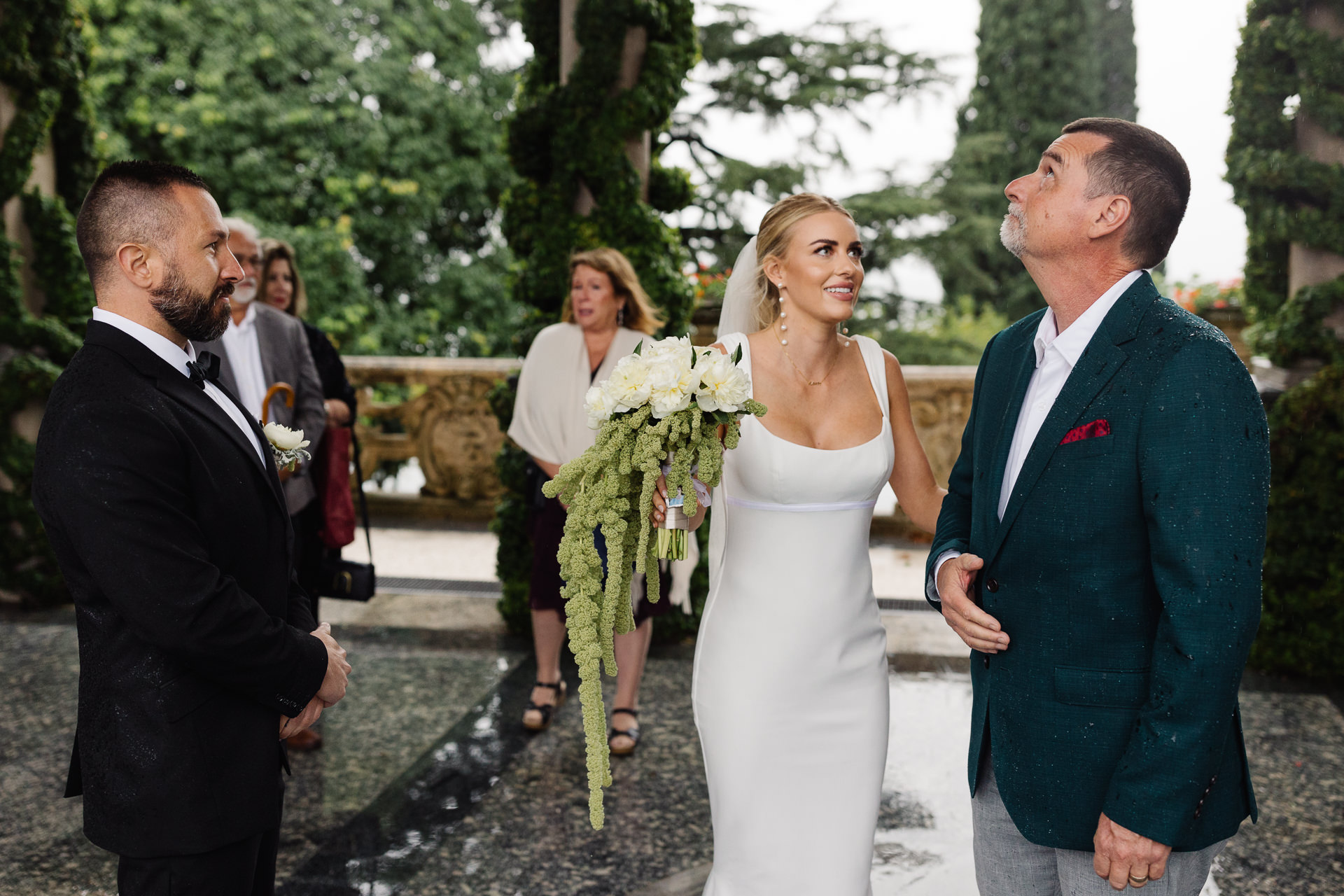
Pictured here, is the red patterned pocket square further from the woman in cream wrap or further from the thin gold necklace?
the woman in cream wrap

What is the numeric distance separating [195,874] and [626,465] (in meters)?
1.17

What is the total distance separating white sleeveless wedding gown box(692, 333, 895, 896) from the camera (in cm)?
268

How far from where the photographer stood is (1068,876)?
1.94 m

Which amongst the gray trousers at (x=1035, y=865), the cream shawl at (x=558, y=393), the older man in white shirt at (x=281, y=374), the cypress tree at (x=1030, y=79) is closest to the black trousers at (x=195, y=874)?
the gray trousers at (x=1035, y=865)

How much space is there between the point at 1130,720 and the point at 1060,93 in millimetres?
13686

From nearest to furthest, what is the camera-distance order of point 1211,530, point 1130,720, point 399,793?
point 1211,530, point 1130,720, point 399,793

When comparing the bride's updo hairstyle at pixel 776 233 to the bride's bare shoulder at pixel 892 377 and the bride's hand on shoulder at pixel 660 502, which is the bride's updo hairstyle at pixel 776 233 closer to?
the bride's bare shoulder at pixel 892 377

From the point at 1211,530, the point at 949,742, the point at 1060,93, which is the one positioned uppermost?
the point at 1060,93

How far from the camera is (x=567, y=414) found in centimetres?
448

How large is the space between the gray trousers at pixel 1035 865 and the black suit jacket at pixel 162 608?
141 centimetres

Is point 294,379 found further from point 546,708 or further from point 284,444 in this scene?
point 546,708

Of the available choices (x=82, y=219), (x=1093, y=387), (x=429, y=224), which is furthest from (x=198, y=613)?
(x=429, y=224)

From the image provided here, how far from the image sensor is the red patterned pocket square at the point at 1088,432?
6.03 ft

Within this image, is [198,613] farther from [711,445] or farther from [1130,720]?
[1130,720]
